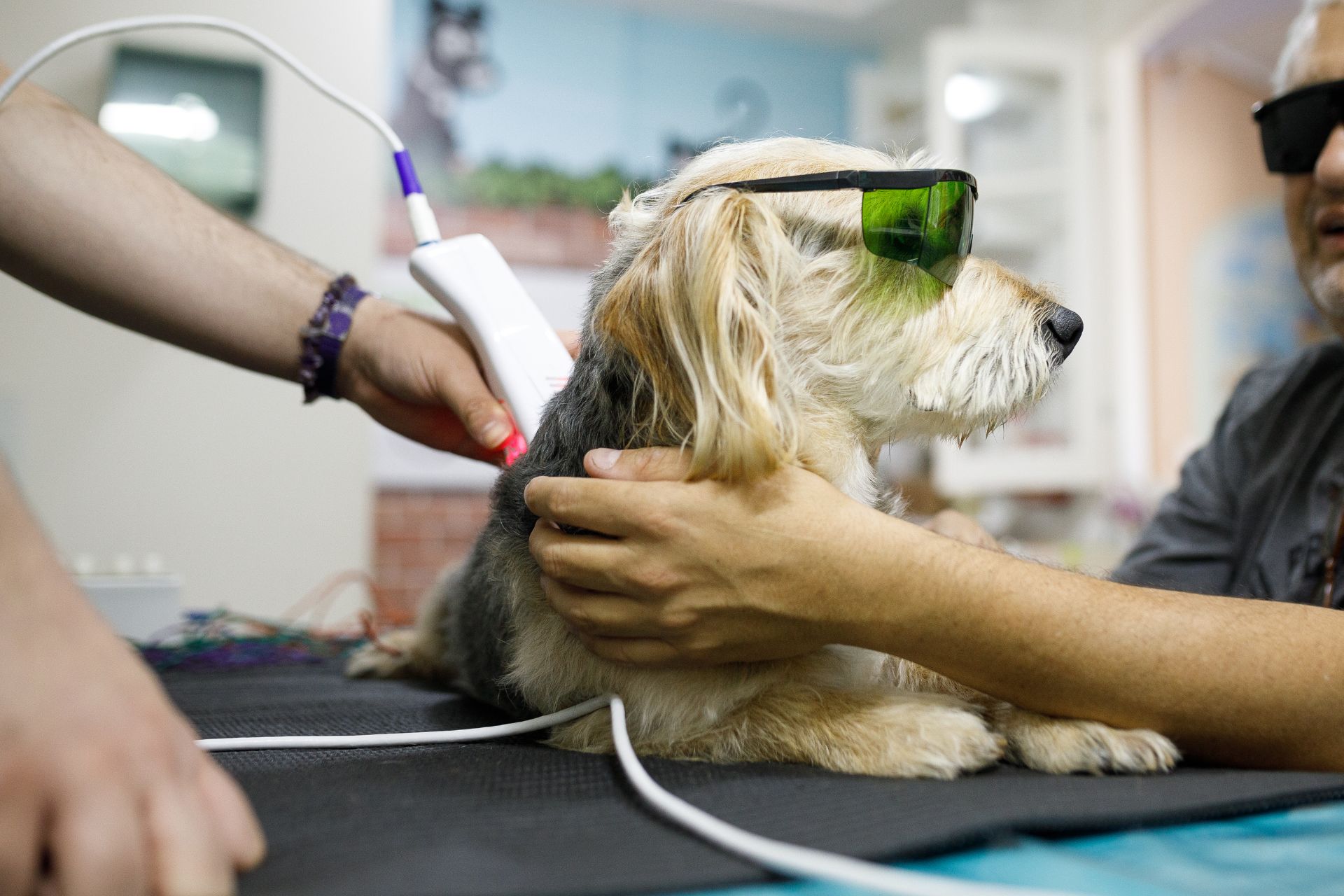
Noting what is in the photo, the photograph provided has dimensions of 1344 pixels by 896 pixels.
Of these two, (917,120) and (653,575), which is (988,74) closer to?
(917,120)

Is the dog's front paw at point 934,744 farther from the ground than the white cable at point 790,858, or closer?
closer

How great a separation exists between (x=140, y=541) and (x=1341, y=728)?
9.29ft

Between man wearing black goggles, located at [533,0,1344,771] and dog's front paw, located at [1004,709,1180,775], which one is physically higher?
man wearing black goggles, located at [533,0,1344,771]

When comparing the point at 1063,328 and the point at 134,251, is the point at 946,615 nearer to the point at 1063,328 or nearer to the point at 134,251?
the point at 1063,328

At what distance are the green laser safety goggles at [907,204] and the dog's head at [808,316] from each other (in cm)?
3

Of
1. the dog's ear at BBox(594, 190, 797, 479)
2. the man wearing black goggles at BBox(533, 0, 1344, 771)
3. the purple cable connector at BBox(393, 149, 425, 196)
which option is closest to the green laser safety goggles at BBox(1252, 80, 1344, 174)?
the man wearing black goggles at BBox(533, 0, 1344, 771)

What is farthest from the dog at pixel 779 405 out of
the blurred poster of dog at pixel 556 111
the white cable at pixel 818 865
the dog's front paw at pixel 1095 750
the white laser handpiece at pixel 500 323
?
the blurred poster of dog at pixel 556 111

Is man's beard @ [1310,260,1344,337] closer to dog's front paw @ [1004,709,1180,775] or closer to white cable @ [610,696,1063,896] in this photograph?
dog's front paw @ [1004,709,1180,775]

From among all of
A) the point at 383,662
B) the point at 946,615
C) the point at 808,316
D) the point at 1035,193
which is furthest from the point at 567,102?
the point at 946,615

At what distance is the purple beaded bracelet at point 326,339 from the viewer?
1532 millimetres

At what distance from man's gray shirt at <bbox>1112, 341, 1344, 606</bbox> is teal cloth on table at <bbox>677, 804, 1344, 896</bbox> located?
80cm

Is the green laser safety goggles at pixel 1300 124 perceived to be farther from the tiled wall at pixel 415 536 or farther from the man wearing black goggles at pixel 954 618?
the tiled wall at pixel 415 536

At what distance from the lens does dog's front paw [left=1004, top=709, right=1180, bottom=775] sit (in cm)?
91

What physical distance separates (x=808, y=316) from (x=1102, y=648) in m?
0.52
